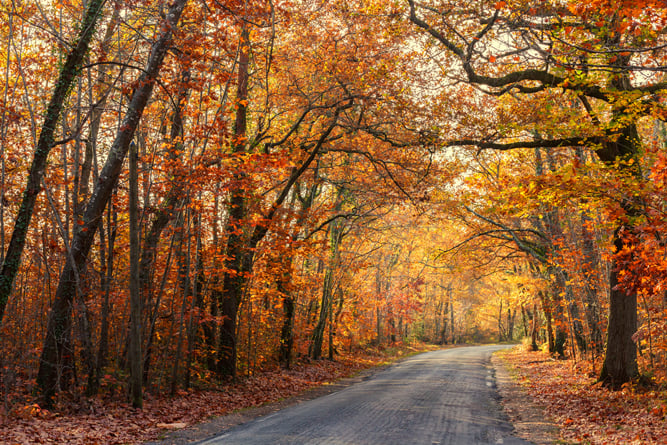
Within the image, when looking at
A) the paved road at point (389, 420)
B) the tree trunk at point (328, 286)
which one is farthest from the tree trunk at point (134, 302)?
the tree trunk at point (328, 286)

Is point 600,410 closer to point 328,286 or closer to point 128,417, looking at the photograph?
point 128,417

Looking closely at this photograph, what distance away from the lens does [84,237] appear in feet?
30.8

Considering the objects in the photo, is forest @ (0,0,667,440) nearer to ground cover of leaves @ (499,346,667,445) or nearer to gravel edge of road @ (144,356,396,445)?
ground cover of leaves @ (499,346,667,445)

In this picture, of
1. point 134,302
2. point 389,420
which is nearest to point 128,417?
point 134,302

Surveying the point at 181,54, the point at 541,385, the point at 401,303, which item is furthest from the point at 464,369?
the point at 401,303

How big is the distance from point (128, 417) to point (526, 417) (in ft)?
25.6

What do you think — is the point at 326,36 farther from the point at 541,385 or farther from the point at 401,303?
the point at 401,303

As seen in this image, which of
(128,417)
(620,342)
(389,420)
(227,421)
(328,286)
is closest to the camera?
(389,420)

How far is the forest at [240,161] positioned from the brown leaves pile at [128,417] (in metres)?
0.45

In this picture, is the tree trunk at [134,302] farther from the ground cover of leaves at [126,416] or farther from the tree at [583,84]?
the tree at [583,84]

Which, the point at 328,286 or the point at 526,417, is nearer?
the point at 526,417

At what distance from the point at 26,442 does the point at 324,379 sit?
1129 cm

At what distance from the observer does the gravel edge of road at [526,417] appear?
7621 mm

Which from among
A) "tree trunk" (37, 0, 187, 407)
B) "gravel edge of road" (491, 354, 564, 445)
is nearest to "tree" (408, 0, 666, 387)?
"gravel edge of road" (491, 354, 564, 445)
